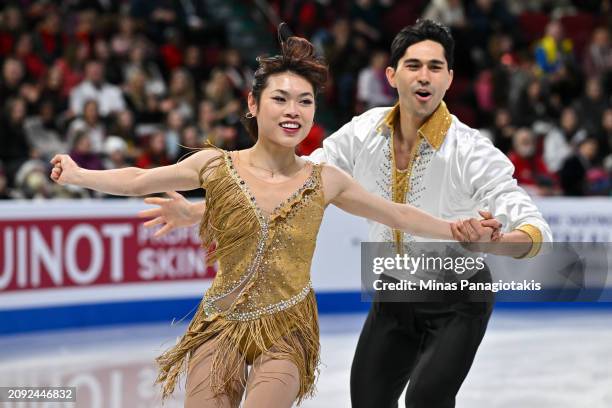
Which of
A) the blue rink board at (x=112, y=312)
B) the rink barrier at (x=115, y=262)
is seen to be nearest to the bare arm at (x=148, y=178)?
the blue rink board at (x=112, y=312)

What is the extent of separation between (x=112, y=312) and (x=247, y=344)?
5.58 m

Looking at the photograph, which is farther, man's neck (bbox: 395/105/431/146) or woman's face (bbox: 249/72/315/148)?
man's neck (bbox: 395/105/431/146)

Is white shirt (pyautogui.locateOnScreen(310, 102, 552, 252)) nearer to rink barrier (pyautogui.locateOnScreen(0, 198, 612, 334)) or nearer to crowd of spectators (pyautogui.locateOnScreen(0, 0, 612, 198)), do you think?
rink barrier (pyautogui.locateOnScreen(0, 198, 612, 334))

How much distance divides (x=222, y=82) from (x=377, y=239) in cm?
742

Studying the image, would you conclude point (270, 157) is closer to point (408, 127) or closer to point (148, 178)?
point (148, 178)

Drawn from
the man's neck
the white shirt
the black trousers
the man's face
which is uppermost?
the man's face

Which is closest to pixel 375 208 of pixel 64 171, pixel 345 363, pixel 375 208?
pixel 375 208

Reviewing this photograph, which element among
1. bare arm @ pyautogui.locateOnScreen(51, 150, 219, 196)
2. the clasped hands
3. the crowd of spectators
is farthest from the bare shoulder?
the crowd of spectators

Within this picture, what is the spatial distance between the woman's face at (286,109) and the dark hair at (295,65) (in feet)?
0.07

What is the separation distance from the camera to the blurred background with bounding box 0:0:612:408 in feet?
23.9

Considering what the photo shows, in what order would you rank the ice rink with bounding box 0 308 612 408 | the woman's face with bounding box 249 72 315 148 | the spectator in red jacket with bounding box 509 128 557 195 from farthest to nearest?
the spectator in red jacket with bounding box 509 128 557 195
the ice rink with bounding box 0 308 612 408
the woman's face with bounding box 249 72 315 148

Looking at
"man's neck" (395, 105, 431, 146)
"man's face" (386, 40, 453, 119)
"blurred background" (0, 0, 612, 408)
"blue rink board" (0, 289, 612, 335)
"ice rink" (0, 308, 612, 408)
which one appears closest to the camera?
"man's face" (386, 40, 453, 119)

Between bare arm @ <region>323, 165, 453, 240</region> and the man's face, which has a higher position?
the man's face

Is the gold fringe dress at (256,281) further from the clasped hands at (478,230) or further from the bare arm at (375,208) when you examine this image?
the clasped hands at (478,230)
